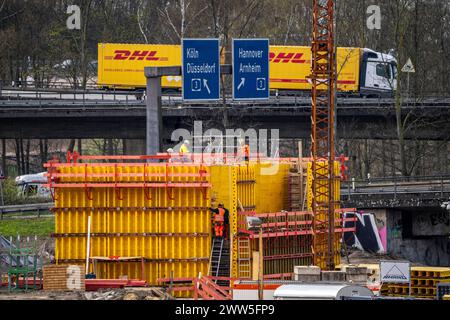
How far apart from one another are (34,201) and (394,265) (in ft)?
105

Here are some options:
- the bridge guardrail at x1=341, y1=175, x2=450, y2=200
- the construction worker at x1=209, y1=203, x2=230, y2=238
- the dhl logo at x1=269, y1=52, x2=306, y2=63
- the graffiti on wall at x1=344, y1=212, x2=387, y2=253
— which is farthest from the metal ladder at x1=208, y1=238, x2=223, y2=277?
the dhl logo at x1=269, y1=52, x2=306, y2=63

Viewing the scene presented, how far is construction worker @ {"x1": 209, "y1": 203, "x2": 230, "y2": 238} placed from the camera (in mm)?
43062

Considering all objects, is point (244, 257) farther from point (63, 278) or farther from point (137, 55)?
point (137, 55)

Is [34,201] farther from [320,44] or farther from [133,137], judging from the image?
[320,44]

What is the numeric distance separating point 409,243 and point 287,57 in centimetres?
2710

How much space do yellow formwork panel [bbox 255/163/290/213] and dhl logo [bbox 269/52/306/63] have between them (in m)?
33.3

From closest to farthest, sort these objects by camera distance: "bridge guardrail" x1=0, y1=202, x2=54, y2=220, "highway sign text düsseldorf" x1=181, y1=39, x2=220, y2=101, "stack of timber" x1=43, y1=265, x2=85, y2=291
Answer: "stack of timber" x1=43, y1=265, x2=85, y2=291, "highway sign text düsseldorf" x1=181, y1=39, x2=220, y2=101, "bridge guardrail" x1=0, y1=202, x2=54, y2=220

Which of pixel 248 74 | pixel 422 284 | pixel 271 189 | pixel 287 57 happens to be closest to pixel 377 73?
pixel 287 57

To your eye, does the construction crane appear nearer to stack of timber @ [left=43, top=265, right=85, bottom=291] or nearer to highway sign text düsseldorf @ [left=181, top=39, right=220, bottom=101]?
highway sign text düsseldorf @ [left=181, top=39, right=220, bottom=101]

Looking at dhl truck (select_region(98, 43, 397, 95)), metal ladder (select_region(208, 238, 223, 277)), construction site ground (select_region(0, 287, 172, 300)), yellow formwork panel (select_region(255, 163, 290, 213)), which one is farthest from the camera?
dhl truck (select_region(98, 43, 397, 95))

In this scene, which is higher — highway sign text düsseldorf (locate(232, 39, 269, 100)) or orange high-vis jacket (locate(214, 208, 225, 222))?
highway sign text düsseldorf (locate(232, 39, 269, 100))

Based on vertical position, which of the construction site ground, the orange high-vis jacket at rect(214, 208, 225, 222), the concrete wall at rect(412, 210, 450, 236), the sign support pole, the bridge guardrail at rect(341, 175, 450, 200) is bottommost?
the construction site ground

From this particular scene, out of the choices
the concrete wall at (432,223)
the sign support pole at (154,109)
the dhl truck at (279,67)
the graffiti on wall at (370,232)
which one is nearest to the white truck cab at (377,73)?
the dhl truck at (279,67)

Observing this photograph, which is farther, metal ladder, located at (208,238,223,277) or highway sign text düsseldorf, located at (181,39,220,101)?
highway sign text düsseldorf, located at (181,39,220,101)
